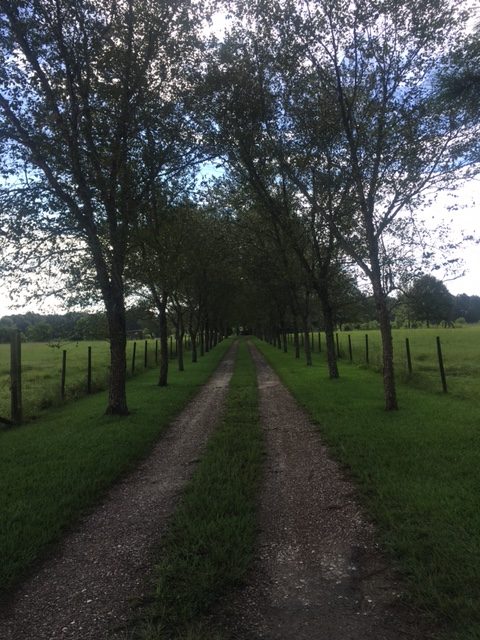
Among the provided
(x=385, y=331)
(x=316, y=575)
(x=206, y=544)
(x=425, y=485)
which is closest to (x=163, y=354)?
(x=385, y=331)

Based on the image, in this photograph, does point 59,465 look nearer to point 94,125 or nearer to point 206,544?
point 206,544

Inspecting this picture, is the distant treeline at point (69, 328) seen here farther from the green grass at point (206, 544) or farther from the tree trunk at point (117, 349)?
the green grass at point (206, 544)

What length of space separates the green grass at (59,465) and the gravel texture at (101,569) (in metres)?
0.25

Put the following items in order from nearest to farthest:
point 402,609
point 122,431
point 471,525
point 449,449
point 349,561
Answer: point 402,609 < point 349,561 < point 471,525 < point 449,449 < point 122,431

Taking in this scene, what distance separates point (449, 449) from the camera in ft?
24.8

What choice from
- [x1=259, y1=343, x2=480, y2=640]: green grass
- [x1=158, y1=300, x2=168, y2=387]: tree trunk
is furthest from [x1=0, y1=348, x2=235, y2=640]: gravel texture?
[x1=158, y1=300, x2=168, y2=387]: tree trunk

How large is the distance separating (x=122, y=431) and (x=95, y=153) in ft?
24.8

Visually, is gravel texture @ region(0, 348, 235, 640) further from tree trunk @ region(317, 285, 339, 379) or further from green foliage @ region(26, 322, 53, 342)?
tree trunk @ region(317, 285, 339, 379)

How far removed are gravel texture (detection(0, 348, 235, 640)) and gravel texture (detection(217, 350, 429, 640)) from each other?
3.27 feet

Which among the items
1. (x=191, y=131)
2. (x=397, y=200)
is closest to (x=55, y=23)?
(x=191, y=131)

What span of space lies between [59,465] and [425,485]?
19.4ft

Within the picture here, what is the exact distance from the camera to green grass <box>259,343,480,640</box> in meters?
3.59

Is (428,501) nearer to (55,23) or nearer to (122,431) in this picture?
(122,431)

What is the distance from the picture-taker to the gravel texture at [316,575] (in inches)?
127
